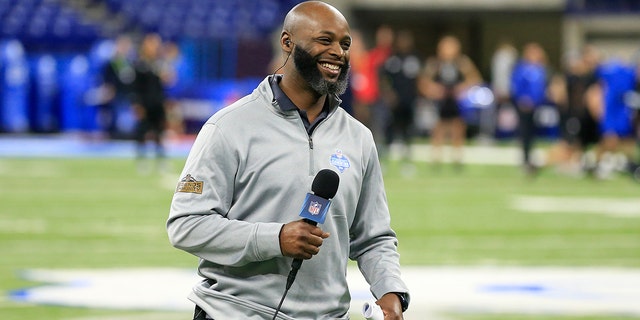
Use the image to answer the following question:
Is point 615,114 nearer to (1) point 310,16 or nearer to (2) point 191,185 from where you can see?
(1) point 310,16

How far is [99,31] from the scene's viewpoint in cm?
3528

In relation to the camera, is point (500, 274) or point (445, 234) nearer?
point (500, 274)

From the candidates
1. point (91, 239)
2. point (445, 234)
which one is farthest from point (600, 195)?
point (91, 239)

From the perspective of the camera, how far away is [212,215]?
438cm

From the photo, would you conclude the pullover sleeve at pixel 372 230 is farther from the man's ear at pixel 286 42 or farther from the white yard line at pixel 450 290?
the white yard line at pixel 450 290

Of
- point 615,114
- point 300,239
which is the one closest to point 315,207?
point 300,239

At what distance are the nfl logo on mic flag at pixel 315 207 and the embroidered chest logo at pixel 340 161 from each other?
44cm

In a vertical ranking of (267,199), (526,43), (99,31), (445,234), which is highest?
(526,43)

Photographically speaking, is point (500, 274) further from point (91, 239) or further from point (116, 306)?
point (91, 239)

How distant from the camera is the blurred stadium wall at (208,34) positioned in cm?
3275

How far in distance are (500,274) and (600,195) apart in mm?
8471

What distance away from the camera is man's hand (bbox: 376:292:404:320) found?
4483 millimetres

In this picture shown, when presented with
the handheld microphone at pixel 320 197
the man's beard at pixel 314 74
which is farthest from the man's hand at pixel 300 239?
the man's beard at pixel 314 74

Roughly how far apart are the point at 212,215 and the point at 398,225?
9.99 meters
